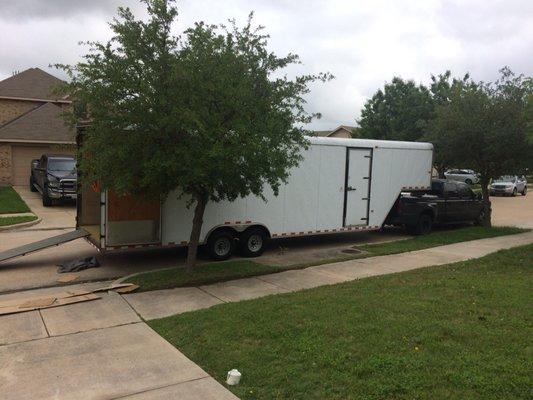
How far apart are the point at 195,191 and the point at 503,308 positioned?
5077 millimetres

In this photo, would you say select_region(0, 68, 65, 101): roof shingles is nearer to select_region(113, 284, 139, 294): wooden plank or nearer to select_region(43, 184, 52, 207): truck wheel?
select_region(43, 184, 52, 207): truck wheel

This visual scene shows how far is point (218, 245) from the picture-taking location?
10.5 m

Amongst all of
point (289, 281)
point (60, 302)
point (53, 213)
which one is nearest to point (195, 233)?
point (289, 281)

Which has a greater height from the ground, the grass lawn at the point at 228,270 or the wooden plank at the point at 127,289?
the grass lawn at the point at 228,270

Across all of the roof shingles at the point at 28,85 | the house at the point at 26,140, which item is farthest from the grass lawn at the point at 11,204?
the roof shingles at the point at 28,85

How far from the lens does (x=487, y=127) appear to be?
14.1 metres

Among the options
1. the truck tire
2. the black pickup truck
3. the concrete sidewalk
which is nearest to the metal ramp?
the concrete sidewalk

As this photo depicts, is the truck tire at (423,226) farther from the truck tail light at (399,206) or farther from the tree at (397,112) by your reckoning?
the tree at (397,112)

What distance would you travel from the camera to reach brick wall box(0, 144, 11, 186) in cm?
2895

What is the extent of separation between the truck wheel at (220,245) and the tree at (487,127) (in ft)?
26.0

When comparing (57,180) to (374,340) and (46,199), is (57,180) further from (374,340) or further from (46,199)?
(374,340)

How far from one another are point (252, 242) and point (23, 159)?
926 inches

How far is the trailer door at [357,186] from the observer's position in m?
12.4

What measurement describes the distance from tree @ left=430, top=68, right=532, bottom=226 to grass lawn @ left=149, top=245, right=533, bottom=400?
24.2ft
